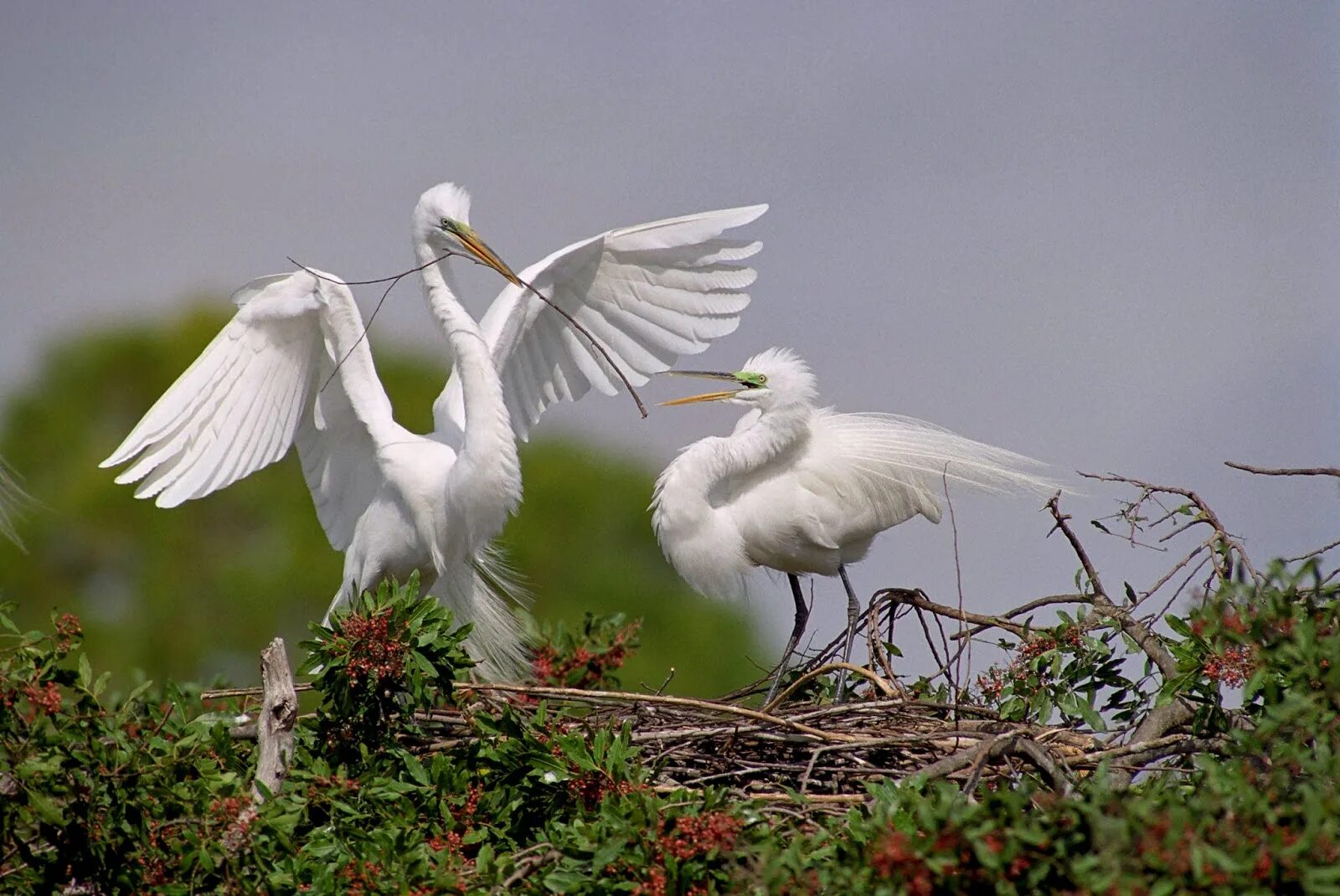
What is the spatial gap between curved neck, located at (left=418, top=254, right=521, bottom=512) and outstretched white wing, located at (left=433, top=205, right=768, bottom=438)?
0.18 metres

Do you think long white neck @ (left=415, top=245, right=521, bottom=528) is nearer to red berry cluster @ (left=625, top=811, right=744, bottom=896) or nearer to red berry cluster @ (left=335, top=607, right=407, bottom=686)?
red berry cluster @ (left=335, top=607, right=407, bottom=686)

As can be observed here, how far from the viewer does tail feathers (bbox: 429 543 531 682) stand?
4742mm

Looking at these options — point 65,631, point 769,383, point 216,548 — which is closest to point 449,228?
point 769,383

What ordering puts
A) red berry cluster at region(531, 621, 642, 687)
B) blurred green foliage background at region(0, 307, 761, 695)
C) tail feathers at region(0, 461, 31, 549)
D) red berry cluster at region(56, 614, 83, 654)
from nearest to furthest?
red berry cluster at region(56, 614, 83, 654) → tail feathers at region(0, 461, 31, 549) → red berry cluster at region(531, 621, 642, 687) → blurred green foliage background at region(0, 307, 761, 695)

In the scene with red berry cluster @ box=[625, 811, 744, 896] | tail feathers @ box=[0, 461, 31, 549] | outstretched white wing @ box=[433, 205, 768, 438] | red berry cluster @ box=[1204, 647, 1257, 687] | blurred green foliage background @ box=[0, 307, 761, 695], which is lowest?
blurred green foliage background @ box=[0, 307, 761, 695]

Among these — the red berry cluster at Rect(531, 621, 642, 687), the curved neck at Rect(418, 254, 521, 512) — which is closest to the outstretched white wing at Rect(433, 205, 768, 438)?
the curved neck at Rect(418, 254, 521, 512)

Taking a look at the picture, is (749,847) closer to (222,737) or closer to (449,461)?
(222,737)

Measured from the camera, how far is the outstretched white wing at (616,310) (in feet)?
15.0

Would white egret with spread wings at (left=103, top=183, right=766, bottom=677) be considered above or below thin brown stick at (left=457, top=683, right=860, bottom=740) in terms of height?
above

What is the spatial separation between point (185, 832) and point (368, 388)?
6.25 feet

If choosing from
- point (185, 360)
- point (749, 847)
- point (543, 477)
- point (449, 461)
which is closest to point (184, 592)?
point (185, 360)

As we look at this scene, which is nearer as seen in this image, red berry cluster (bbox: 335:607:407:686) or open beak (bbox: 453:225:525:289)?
red berry cluster (bbox: 335:607:407:686)

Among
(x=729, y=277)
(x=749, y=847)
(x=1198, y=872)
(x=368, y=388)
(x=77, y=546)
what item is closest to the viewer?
(x=1198, y=872)

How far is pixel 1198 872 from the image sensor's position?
179cm
